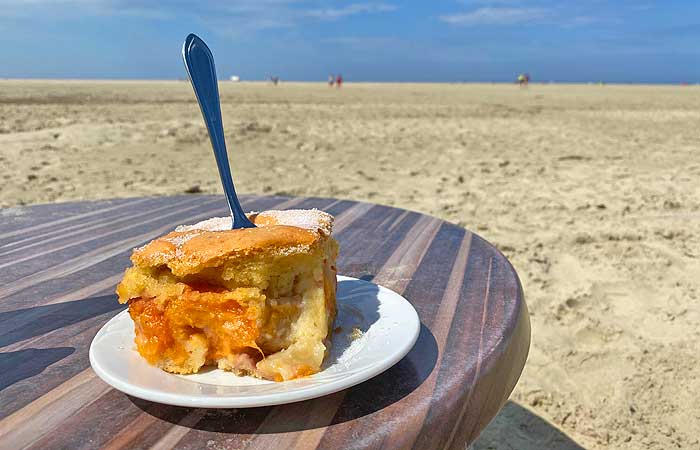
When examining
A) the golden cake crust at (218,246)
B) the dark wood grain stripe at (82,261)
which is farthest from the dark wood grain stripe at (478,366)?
the dark wood grain stripe at (82,261)

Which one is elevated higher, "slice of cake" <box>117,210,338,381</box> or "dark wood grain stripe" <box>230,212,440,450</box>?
"slice of cake" <box>117,210,338,381</box>

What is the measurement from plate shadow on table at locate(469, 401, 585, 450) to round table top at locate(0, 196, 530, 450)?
949 mm

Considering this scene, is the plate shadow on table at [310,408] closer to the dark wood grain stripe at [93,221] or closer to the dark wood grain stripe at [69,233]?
the dark wood grain stripe at [69,233]

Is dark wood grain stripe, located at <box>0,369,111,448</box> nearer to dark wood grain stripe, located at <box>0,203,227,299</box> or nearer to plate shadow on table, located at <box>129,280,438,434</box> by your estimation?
plate shadow on table, located at <box>129,280,438,434</box>

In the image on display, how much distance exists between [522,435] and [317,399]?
160cm

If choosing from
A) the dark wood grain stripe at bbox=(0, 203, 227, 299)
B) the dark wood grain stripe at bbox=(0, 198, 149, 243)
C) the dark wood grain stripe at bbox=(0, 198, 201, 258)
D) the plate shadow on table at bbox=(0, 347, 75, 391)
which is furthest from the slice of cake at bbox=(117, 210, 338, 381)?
the dark wood grain stripe at bbox=(0, 198, 149, 243)

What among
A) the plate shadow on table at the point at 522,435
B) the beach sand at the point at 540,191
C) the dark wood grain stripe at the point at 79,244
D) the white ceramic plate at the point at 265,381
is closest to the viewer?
the white ceramic plate at the point at 265,381

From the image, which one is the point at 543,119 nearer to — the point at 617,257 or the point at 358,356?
the point at 617,257

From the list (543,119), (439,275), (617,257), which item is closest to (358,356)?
(439,275)

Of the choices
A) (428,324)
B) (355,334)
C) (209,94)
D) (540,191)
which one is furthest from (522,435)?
(540,191)

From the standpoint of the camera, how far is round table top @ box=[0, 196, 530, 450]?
697 mm

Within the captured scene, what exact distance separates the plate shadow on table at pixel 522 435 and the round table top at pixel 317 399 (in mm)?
949

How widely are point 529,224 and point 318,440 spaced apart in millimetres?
3830

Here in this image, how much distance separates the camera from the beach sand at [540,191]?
2232 millimetres
